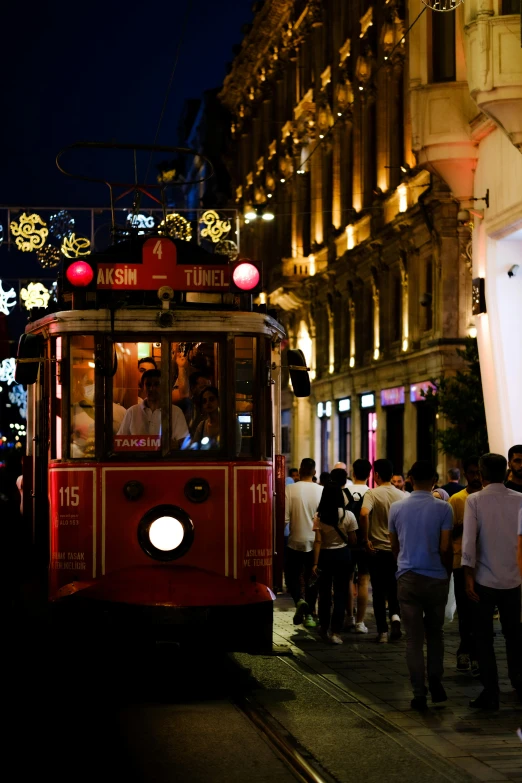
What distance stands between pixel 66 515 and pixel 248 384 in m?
1.74

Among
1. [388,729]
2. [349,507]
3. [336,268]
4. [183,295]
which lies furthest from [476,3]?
[336,268]

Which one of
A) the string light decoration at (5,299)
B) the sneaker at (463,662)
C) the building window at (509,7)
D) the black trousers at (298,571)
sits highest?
the building window at (509,7)

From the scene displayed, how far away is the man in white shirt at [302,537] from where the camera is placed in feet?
51.1

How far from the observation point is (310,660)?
12734 millimetres

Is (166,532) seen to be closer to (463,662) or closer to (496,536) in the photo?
(496,536)

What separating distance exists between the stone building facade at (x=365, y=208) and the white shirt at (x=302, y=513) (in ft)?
29.2

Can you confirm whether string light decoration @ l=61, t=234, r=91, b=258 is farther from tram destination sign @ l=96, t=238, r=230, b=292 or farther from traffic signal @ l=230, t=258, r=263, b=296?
traffic signal @ l=230, t=258, r=263, b=296

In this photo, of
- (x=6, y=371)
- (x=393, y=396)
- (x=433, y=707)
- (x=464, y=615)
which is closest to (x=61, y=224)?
(x=6, y=371)

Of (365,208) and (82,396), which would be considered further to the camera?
(365,208)

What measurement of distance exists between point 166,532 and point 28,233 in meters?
18.2

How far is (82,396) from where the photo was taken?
10.8 meters

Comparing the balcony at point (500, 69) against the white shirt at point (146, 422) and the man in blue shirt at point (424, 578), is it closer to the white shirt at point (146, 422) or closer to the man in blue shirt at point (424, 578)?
the white shirt at point (146, 422)

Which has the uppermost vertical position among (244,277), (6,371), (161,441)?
(6,371)

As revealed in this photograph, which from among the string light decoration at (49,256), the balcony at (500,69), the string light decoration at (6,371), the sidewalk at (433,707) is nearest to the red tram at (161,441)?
the sidewalk at (433,707)
